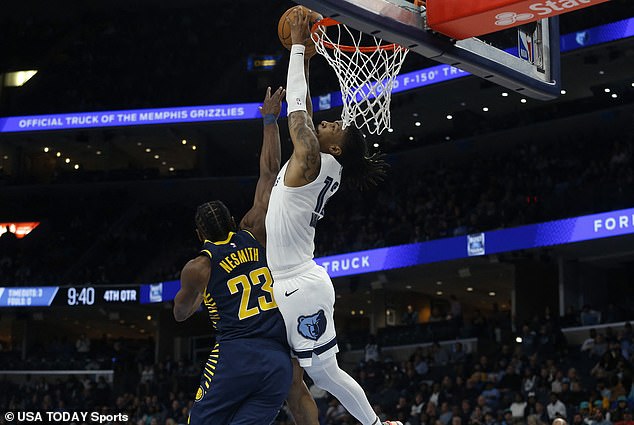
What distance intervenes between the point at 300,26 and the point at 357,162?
86cm

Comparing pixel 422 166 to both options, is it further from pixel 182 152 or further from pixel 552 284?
pixel 182 152

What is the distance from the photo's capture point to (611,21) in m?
21.3

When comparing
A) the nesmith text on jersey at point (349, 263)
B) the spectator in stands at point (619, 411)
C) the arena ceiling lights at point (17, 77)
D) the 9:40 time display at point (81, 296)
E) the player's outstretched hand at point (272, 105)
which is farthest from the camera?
the arena ceiling lights at point (17, 77)

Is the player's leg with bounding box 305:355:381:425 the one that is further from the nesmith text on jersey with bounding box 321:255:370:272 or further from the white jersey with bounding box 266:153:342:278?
the nesmith text on jersey with bounding box 321:255:370:272

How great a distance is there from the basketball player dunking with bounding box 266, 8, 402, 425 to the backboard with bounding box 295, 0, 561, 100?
39 cm

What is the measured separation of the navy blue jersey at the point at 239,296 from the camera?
5098 mm

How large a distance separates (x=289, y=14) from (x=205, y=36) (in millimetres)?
27529

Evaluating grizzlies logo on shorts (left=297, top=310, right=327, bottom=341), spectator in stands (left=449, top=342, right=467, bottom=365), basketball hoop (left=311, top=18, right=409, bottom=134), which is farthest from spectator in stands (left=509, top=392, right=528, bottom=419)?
grizzlies logo on shorts (left=297, top=310, right=327, bottom=341)

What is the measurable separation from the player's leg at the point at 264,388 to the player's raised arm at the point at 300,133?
93 cm

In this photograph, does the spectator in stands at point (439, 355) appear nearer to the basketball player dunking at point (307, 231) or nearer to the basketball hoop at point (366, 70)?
the basketball hoop at point (366, 70)

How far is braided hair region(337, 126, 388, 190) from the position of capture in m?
5.29

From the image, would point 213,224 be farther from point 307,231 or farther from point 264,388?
point 264,388

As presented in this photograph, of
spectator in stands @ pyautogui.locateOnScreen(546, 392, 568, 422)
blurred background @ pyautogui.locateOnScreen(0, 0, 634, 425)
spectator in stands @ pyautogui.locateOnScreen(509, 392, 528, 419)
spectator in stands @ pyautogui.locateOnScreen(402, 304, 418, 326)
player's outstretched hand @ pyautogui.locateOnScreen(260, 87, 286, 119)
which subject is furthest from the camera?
spectator in stands @ pyautogui.locateOnScreen(402, 304, 418, 326)

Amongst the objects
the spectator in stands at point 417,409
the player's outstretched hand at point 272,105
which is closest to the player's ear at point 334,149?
the player's outstretched hand at point 272,105
